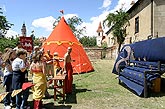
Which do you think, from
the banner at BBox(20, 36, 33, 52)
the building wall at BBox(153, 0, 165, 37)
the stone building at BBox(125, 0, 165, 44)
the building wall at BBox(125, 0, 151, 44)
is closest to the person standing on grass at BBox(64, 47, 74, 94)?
the banner at BBox(20, 36, 33, 52)

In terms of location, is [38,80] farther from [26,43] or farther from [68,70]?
[26,43]

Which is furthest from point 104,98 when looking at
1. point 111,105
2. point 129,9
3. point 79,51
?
point 129,9

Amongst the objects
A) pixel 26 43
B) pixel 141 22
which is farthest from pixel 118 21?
pixel 26 43

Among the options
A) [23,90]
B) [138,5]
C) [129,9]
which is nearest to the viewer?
[23,90]

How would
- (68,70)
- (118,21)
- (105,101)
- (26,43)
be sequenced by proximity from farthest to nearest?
(118,21) < (26,43) < (68,70) < (105,101)

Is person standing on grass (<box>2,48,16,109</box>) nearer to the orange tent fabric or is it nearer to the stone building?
the orange tent fabric

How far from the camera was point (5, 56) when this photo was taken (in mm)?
6715

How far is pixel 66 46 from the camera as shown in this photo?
52.2 feet

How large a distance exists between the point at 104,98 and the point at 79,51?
27.0 feet

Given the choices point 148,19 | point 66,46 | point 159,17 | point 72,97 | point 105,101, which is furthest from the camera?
point 148,19

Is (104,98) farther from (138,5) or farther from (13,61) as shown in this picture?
(138,5)

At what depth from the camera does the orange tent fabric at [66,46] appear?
15.8 m

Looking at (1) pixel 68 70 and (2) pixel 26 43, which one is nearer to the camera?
(1) pixel 68 70

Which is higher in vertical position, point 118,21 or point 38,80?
point 118,21
